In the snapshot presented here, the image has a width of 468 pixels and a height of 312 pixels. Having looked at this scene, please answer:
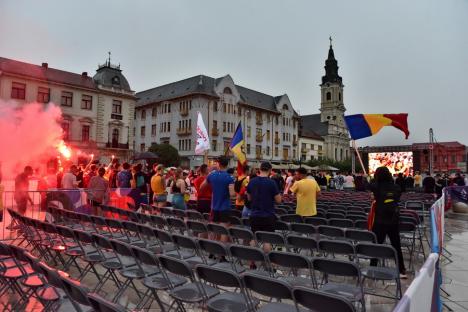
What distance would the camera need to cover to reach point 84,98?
1582 inches

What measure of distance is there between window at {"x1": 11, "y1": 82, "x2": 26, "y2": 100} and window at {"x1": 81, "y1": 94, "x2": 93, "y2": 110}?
20.7 feet

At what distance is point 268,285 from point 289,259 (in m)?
0.93

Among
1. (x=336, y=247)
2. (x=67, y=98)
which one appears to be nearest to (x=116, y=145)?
(x=67, y=98)

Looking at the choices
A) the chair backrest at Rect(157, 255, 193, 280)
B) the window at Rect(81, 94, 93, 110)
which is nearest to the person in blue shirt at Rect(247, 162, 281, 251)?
the chair backrest at Rect(157, 255, 193, 280)

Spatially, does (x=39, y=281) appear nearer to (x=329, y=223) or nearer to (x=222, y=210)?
(x=222, y=210)

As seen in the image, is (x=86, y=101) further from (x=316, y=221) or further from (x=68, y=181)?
(x=316, y=221)

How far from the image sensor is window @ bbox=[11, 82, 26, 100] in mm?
34062

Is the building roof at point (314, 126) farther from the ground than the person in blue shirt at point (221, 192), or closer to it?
farther from the ground

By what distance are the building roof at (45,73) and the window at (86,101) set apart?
1.18m

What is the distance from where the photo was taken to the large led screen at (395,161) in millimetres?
39219

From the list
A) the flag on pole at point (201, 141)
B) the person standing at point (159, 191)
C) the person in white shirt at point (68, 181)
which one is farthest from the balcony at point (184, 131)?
the person standing at point (159, 191)

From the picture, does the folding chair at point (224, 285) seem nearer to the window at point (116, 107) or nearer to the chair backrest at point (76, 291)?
the chair backrest at point (76, 291)

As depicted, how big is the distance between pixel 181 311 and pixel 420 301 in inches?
89.4

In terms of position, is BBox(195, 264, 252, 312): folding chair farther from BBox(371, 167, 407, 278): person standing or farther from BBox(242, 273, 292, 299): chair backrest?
BBox(371, 167, 407, 278): person standing
